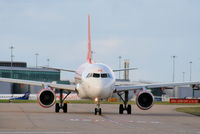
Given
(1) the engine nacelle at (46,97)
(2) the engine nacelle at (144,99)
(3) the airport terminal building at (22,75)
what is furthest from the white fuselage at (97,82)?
(3) the airport terminal building at (22,75)

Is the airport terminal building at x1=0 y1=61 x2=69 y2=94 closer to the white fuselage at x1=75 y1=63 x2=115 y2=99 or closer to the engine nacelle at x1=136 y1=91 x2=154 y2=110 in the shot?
the engine nacelle at x1=136 y1=91 x2=154 y2=110

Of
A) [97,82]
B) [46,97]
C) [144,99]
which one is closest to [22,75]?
[46,97]

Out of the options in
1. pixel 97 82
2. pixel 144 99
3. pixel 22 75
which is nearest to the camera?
pixel 97 82

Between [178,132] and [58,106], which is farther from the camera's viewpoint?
[58,106]

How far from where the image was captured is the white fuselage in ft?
118

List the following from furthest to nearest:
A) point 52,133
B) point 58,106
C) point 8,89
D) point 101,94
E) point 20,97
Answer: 1. point 8,89
2. point 20,97
3. point 58,106
4. point 101,94
5. point 52,133

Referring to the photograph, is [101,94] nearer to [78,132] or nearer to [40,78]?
[78,132]

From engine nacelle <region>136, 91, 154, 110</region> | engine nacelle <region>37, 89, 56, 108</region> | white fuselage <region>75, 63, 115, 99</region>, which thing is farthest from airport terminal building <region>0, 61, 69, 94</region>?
white fuselage <region>75, 63, 115, 99</region>

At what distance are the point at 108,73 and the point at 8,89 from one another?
313ft

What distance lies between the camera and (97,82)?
36.1 metres

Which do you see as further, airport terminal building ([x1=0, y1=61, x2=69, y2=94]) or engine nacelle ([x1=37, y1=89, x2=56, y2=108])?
airport terminal building ([x1=0, y1=61, x2=69, y2=94])

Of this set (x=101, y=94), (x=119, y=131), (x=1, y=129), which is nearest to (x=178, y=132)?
(x=119, y=131)

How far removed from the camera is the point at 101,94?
35875mm

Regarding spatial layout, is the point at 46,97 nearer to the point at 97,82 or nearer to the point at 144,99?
the point at 97,82
